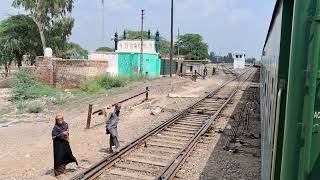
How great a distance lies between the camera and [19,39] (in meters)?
54.2

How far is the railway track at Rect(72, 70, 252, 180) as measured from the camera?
9910mm

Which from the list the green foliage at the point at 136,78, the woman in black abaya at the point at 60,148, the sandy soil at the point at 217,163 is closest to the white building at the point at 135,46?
the green foliage at the point at 136,78

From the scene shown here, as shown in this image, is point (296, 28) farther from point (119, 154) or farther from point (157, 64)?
point (157, 64)

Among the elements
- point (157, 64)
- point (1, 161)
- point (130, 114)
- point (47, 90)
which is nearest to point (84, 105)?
point (130, 114)

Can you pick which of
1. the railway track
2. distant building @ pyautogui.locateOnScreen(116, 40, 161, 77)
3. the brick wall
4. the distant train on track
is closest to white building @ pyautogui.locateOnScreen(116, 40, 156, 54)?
distant building @ pyautogui.locateOnScreen(116, 40, 161, 77)

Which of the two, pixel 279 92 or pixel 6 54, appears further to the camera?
pixel 6 54

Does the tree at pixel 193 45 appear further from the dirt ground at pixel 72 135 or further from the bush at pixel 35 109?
the bush at pixel 35 109

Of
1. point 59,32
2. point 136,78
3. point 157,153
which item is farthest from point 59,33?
point 157,153

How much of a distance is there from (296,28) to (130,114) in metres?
17.3

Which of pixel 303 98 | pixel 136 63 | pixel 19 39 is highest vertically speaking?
pixel 19 39

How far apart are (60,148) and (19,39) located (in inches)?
1856

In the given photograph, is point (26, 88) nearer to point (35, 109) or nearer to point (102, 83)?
point (102, 83)

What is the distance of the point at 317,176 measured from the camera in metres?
2.94

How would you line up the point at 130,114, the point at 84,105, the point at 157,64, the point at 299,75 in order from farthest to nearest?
the point at 157,64 < the point at 84,105 < the point at 130,114 < the point at 299,75
